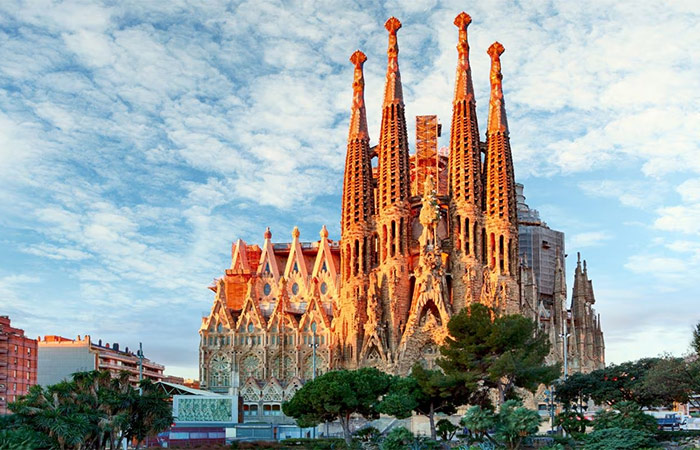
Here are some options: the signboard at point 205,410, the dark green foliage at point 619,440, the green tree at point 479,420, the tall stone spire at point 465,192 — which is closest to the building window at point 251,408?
the tall stone spire at point 465,192

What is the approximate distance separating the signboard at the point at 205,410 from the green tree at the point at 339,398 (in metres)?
5.38

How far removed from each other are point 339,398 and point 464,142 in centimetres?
3547

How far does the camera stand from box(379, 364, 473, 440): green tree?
136 ft

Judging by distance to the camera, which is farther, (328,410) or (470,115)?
(470,115)

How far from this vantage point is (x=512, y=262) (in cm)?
6975

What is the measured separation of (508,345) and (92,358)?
6342cm

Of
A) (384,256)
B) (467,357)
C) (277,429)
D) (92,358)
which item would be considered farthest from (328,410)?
(92,358)

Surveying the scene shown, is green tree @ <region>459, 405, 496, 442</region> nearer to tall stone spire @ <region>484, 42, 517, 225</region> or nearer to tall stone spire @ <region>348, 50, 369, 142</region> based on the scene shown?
tall stone spire @ <region>484, 42, 517, 225</region>

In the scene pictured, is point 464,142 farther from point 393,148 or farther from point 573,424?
point 573,424

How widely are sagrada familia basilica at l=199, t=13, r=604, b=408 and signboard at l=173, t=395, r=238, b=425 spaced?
16076 mm

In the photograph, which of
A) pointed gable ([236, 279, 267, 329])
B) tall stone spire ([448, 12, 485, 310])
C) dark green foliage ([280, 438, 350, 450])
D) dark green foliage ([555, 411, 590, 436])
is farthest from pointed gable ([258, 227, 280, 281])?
dark green foliage ([555, 411, 590, 436])

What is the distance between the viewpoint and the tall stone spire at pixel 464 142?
233ft

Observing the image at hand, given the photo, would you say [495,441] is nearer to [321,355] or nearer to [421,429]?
[421,429]

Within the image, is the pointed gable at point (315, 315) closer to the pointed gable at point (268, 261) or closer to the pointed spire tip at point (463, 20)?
the pointed gable at point (268, 261)
